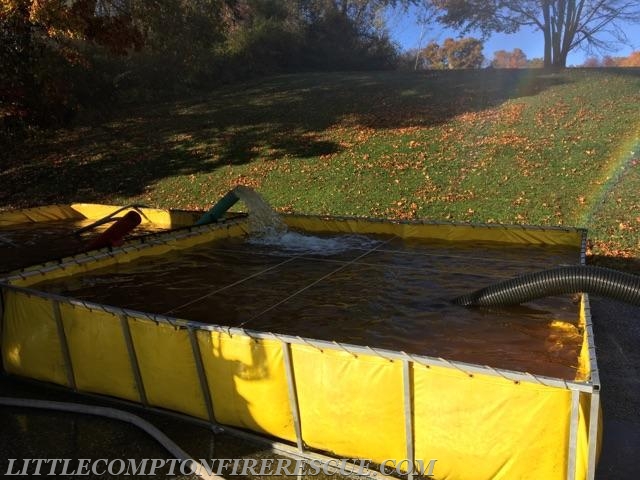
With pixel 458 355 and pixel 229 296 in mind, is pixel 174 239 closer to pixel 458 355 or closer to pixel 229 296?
pixel 229 296

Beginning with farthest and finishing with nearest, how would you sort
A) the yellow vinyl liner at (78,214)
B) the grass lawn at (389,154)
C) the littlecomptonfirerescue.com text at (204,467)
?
1. the grass lawn at (389,154)
2. the yellow vinyl liner at (78,214)
3. the littlecomptonfirerescue.com text at (204,467)

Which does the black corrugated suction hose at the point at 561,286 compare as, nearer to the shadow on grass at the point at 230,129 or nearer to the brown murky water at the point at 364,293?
the brown murky water at the point at 364,293

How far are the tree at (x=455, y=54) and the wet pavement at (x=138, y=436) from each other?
70884mm

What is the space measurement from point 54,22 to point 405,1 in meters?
35.7

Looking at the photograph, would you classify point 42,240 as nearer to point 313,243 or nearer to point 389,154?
point 313,243

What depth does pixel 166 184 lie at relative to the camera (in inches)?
675

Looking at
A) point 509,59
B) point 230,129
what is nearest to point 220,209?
point 230,129

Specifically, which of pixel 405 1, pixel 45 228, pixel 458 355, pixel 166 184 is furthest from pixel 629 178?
pixel 405 1

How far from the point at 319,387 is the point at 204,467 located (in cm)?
108

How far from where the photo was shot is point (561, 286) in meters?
5.14

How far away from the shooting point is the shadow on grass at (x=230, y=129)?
1830 cm

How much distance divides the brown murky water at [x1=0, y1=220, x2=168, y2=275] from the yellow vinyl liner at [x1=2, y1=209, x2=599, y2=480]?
4.72m

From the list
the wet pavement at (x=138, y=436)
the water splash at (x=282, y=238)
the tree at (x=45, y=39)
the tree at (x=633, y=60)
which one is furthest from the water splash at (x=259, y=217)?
the tree at (x=633, y=60)

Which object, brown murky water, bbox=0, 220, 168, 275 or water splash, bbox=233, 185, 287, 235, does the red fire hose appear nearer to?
brown murky water, bbox=0, 220, 168, 275
